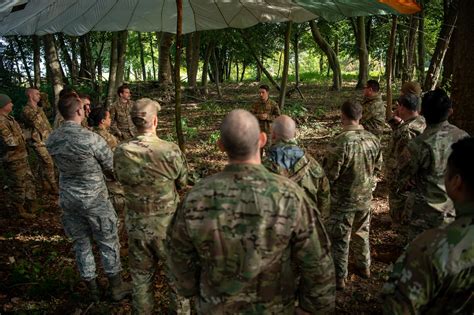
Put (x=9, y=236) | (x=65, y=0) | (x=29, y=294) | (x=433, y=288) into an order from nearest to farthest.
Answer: (x=433, y=288)
(x=29, y=294)
(x=9, y=236)
(x=65, y=0)

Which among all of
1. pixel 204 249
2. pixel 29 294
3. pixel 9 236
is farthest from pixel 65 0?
pixel 204 249

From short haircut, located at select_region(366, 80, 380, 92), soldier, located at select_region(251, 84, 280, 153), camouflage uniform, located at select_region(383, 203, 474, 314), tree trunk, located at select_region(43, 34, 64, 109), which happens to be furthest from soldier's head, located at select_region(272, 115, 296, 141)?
tree trunk, located at select_region(43, 34, 64, 109)

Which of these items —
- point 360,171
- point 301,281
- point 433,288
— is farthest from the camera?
point 360,171

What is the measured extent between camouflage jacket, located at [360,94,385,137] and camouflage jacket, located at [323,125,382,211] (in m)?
3.37

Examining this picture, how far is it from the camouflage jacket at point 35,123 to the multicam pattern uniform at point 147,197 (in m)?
4.67

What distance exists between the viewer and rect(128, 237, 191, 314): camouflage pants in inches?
137

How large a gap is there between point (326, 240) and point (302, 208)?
0.25 metres

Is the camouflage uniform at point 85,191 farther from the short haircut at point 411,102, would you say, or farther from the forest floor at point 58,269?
the short haircut at point 411,102

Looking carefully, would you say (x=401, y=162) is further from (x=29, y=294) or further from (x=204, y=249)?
(x=29, y=294)

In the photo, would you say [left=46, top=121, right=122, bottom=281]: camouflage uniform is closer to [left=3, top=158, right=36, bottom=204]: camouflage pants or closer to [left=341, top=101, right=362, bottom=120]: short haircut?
[left=341, top=101, right=362, bottom=120]: short haircut

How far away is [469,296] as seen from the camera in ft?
5.58

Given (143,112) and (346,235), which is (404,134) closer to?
(346,235)

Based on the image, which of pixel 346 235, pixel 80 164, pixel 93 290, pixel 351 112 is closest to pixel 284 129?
pixel 351 112

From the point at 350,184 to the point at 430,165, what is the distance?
2.91 feet
